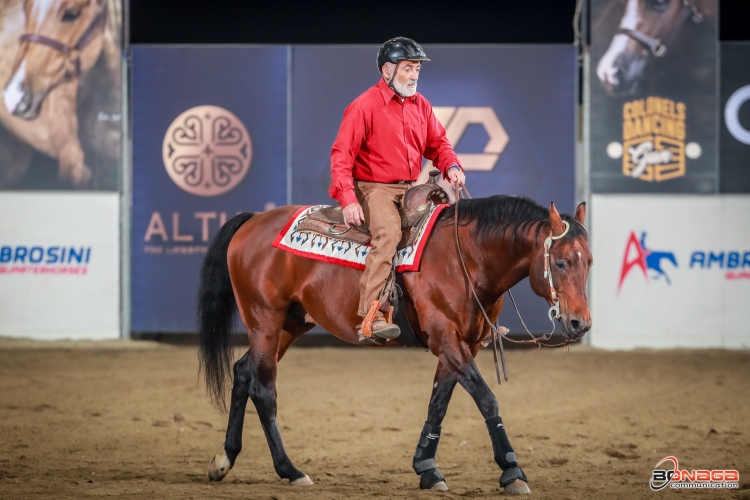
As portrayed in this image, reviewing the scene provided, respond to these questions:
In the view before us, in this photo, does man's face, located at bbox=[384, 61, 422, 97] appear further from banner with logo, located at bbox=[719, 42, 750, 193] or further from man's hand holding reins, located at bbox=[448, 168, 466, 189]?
banner with logo, located at bbox=[719, 42, 750, 193]

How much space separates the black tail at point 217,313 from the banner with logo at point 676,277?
593 centimetres

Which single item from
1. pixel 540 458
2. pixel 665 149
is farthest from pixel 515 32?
pixel 540 458

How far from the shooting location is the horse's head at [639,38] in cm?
1025

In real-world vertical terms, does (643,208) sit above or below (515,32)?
below

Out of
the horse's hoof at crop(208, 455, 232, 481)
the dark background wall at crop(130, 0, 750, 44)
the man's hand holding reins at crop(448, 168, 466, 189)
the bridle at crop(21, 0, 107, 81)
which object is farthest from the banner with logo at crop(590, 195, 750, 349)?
the bridle at crop(21, 0, 107, 81)

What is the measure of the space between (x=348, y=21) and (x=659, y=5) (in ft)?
14.6

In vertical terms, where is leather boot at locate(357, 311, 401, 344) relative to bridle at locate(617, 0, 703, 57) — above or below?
below

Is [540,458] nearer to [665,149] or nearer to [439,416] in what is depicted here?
[439,416]

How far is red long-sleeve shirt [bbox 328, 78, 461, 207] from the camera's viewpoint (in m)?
4.59

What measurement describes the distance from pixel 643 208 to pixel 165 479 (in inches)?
288

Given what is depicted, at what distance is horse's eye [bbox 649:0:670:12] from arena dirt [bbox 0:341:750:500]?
418 centimetres

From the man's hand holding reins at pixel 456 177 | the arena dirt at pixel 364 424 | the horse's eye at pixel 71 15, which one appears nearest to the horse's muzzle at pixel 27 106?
the horse's eye at pixel 71 15

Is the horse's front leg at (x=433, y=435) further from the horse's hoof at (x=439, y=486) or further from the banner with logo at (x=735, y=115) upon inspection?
the banner with logo at (x=735, y=115)

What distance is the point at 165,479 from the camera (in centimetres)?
473
